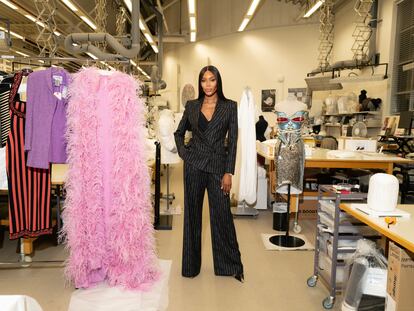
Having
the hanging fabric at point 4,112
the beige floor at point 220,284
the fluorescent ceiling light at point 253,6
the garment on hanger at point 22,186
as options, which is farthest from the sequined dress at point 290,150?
the fluorescent ceiling light at point 253,6

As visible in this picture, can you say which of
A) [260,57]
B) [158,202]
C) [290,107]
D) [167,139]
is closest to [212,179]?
[290,107]

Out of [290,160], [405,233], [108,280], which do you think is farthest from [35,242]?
[405,233]

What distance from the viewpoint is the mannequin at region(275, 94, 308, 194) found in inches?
138

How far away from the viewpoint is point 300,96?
10.7 meters

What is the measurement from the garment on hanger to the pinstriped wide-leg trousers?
1.20 metres

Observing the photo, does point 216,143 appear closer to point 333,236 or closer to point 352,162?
point 333,236

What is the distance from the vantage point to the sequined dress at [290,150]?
11.5ft

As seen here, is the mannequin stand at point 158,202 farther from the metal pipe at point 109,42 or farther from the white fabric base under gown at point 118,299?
the white fabric base under gown at point 118,299

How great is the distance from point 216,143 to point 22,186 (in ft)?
5.41

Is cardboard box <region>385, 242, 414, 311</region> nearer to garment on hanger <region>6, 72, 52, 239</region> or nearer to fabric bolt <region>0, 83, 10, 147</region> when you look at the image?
garment on hanger <region>6, 72, 52, 239</region>

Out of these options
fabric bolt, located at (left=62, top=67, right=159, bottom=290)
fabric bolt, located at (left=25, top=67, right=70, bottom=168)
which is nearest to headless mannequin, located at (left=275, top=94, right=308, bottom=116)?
fabric bolt, located at (left=62, top=67, right=159, bottom=290)

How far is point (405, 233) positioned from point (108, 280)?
2220 millimetres

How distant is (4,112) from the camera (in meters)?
2.80

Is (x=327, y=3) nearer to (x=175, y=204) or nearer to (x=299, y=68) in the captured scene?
(x=299, y=68)
